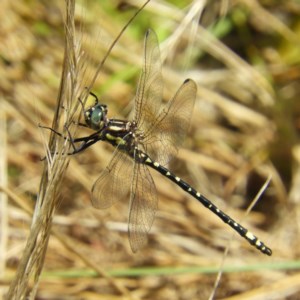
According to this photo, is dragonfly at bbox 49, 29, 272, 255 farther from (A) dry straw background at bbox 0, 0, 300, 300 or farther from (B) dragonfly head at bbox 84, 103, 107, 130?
(A) dry straw background at bbox 0, 0, 300, 300

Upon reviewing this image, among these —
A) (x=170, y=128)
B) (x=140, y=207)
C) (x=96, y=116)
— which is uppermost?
(x=170, y=128)

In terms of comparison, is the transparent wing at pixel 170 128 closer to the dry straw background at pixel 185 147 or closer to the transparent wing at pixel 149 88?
the transparent wing at pixel 149 88

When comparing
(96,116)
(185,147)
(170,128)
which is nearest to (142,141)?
(170,128)

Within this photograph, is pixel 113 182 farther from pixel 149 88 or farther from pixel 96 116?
pixel 149 88

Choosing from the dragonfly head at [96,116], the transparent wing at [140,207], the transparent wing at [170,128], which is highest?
the transparent wing at [170,128]

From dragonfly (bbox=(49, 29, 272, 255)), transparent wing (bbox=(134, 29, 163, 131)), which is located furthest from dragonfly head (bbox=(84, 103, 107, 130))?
transparent wing (bbox=(134, 29, 163, 131))

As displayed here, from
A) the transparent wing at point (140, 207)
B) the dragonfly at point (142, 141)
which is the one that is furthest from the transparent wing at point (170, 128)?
the transparent wing at point (140, 207)

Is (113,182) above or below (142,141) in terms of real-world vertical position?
below

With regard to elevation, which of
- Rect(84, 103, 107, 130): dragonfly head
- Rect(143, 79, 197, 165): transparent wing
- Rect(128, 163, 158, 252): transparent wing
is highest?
Rect(143, 79, 197, 165): transparent wing
